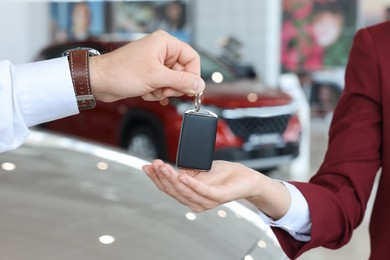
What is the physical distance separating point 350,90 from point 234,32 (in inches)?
383

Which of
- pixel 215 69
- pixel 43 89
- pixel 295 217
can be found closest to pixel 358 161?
pixel 295 217

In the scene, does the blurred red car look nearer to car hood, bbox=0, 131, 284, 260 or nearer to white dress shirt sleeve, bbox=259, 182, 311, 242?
car hood, bbox=0, 131, 284, 260

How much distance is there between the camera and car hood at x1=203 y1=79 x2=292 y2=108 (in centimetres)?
581

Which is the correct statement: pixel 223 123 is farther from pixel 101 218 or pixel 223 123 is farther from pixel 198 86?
pixel 198 86

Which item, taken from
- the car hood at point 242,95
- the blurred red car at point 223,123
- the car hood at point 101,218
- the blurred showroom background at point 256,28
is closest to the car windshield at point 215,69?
the blurred red car at point 223,123

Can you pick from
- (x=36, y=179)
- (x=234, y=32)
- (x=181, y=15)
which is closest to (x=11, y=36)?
(x=181, y=15)

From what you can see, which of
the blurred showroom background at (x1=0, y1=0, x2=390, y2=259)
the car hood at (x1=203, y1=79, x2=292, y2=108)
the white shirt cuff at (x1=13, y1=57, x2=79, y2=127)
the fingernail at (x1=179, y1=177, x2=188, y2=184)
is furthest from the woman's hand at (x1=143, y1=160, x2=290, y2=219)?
the blurred showroom background at (x1=0, y1=0, x2=390, y2=259)

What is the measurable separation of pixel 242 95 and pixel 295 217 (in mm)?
4637

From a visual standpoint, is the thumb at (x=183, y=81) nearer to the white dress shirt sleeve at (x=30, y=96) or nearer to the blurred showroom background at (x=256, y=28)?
the white dress shirt sleeve at (x=30, y=96)

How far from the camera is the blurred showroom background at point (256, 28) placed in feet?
34.0

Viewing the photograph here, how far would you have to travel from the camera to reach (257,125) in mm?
5980

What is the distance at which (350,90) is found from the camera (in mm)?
1520

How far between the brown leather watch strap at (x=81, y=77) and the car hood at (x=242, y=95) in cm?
459

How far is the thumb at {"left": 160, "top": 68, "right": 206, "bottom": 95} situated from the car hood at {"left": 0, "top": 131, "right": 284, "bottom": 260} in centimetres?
30
